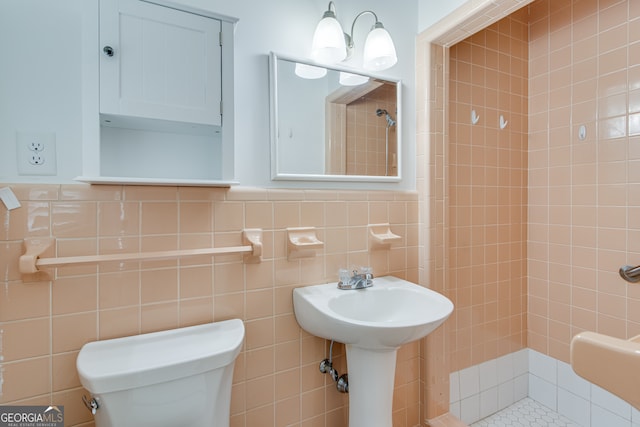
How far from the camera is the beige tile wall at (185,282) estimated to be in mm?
876

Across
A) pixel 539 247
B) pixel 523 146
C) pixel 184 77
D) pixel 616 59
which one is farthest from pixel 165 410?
pixel 616 59

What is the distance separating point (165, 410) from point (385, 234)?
1003 mm

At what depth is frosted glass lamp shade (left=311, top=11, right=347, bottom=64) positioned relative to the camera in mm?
1174

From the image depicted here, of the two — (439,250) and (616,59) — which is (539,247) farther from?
(616,59)

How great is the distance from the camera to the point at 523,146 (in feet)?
6.23

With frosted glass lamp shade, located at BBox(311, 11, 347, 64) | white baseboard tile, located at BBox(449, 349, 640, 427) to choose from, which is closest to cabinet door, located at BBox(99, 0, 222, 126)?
frosted glass lamp shade, located at BBox(311, 11, 347, 64)

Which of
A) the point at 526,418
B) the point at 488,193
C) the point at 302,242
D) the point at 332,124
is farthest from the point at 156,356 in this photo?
the point at 526,418

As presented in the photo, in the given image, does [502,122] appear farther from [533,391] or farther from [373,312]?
[533,391]

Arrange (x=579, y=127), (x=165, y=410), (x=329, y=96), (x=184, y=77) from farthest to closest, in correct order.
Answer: (x=579, y=127), (x=329, y=96), (x=184, y=77), (x=165, y=410)

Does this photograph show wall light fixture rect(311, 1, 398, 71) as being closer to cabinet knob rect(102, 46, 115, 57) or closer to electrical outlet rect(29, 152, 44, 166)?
cabinet knob rect(102, 46, 115, 57)

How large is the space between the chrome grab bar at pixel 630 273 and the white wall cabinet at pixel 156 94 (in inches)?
74.4

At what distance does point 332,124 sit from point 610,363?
1101 mm

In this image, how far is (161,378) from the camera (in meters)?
0.82

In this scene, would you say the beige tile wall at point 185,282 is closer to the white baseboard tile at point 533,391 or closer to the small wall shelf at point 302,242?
the small wall shelf at point 302,242
